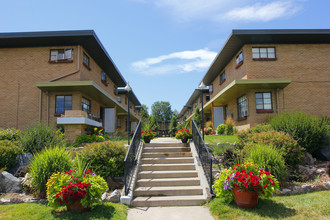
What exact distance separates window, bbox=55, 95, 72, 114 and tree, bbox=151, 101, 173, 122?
5372cm

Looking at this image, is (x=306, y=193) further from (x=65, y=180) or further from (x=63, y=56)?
(x=63, y=56)

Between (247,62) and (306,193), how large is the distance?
975 centimetres

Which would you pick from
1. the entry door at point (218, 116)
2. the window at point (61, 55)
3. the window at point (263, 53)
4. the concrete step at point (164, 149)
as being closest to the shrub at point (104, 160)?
the concrete step at point (164, 149)

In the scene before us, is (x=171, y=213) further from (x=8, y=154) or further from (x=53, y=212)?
(x=8, y=154)

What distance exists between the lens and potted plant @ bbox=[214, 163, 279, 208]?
197 inches

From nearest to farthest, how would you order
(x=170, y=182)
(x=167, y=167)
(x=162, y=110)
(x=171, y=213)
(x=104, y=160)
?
(x=171, y=213) → (x=170, y=182) → (x=104, y=160) → (x=167, y=167) → (x=162, y=110)

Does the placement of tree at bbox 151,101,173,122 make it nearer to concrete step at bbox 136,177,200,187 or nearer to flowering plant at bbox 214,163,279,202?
concrete step at bbox 136,177,200,187

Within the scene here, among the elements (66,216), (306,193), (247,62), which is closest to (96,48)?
(247,62)

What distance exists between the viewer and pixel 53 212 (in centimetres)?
500

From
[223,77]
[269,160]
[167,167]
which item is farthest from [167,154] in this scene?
[223,77]

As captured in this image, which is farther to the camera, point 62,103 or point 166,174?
point 62,103

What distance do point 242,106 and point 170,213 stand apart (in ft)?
38.6

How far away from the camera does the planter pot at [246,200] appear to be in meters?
5.09

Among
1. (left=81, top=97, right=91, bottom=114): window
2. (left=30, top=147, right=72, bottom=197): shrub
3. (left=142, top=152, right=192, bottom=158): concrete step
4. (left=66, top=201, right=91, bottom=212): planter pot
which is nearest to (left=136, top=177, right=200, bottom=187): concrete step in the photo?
(left=142, top=152, right=192, bottom=158): concrete step
